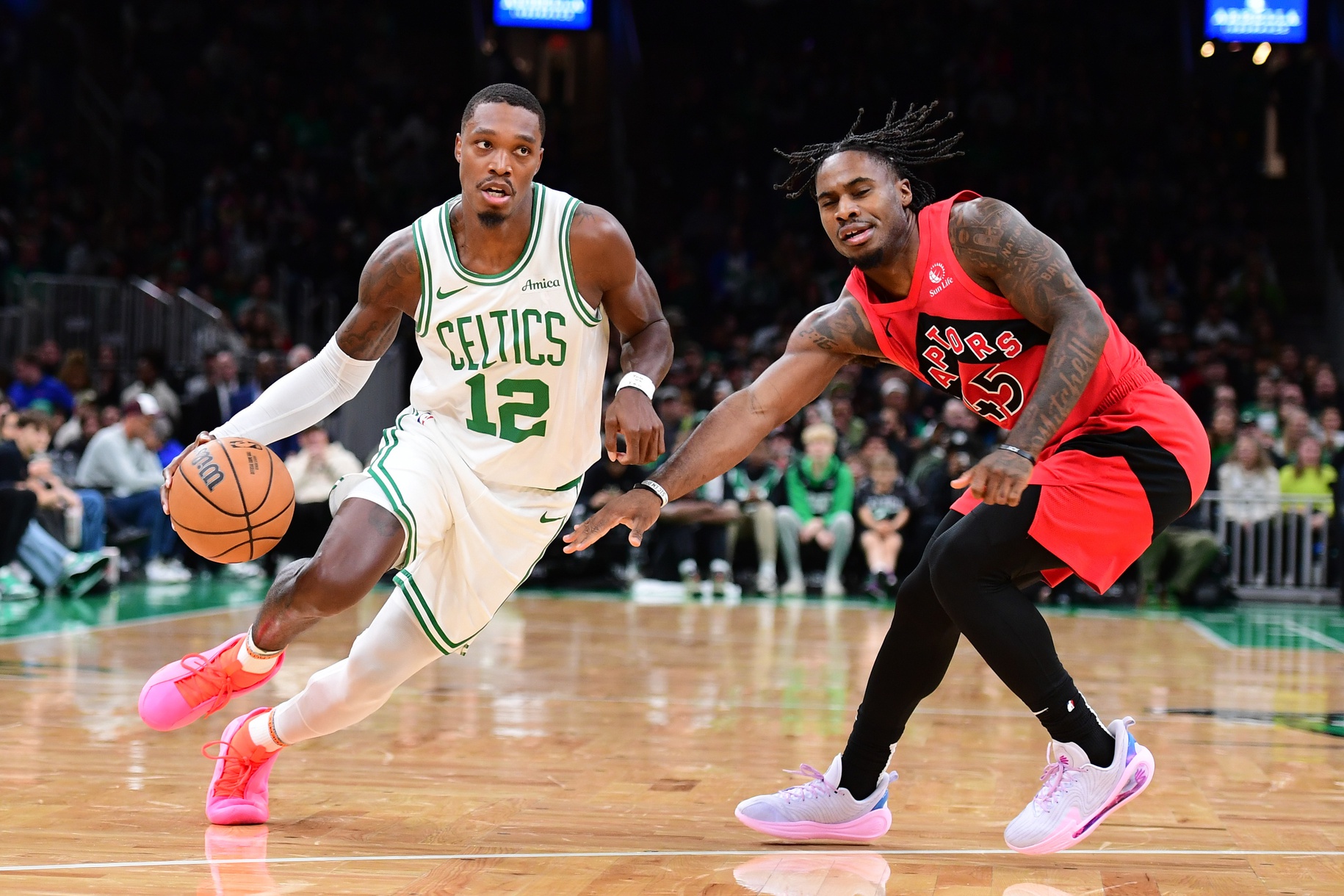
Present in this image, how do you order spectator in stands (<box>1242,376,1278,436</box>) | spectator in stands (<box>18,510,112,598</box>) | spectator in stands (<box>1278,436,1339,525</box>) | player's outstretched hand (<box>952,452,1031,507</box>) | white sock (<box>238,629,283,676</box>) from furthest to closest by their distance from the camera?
spectator in stands (<box>1242,376,1278,436</box>)
spectator in stands (<box>1278,436,1339,525</box>)
spectator in stands (<box>18,510,112,598</box>)
white sock (<box>238,629,283,676</box>)
player's outstretched hand (<box>952,452,1031,507</box>)

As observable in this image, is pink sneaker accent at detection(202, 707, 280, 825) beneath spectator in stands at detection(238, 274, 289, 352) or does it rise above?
beneath

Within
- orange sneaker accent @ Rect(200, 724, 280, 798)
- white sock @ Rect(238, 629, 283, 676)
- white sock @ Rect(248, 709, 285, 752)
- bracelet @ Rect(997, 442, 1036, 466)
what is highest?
bracelet @ Rect(997, 442, 1036, 466)

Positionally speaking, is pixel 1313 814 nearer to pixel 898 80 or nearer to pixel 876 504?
pixel 876 504

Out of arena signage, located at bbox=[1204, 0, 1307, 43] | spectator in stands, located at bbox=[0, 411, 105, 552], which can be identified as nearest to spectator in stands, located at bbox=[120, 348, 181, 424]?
spectator in stands, located at bbox=[0, 411, 105, 552]

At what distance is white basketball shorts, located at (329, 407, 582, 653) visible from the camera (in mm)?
3883

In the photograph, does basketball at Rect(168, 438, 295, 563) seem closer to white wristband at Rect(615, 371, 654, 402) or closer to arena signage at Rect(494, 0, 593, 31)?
white wristband at Rect(615, 371, 654, 402)

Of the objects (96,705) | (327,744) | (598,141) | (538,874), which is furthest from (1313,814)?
(598,141)

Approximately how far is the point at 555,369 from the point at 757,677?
3.57 m

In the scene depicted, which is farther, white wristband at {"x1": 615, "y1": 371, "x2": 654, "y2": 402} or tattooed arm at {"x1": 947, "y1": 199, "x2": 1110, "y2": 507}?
white wristband at {"x1": 615, "y1": 371, "x2": 654, "y2": 402}

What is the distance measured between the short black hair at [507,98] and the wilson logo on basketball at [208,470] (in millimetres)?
1193

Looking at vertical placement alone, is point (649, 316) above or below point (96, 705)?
above

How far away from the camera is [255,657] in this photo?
13.1ft

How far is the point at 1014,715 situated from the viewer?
20.1 ft

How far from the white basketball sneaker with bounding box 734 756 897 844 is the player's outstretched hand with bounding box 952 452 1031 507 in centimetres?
109
